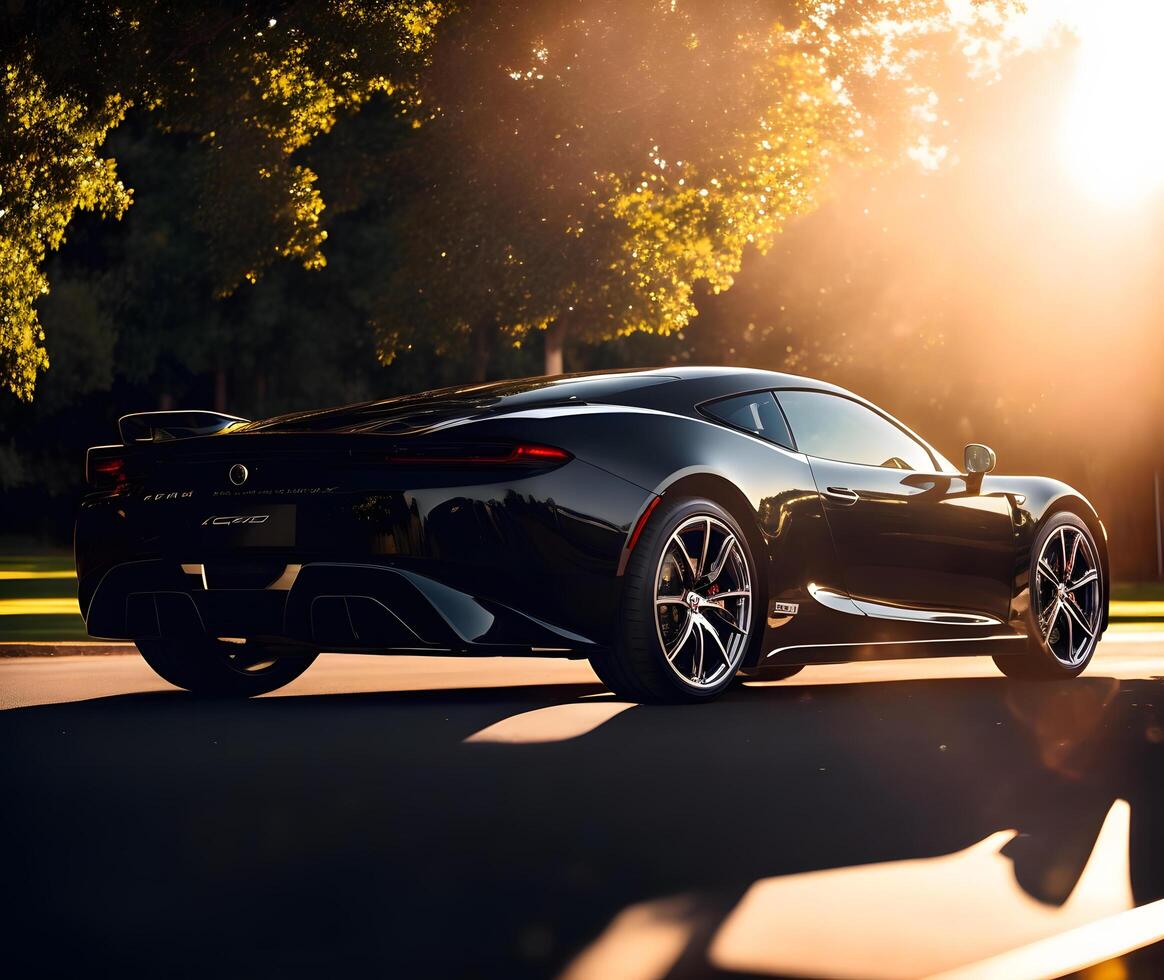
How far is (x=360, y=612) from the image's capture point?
734 cm

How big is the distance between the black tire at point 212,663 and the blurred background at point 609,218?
16072mm

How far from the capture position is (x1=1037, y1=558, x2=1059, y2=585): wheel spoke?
9953mm

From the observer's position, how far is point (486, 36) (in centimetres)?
2441

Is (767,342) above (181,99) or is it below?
below

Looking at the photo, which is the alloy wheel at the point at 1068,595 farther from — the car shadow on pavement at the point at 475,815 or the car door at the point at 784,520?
the car door at the point at 784,520

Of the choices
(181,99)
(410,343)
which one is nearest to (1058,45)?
(410,343)

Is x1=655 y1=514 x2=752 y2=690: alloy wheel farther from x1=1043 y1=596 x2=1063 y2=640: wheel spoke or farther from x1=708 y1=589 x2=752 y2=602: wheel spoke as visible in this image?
x1=1043 y1=596 x2=1063 y2=640: wheel spoke

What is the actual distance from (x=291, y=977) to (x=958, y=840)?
2.22m

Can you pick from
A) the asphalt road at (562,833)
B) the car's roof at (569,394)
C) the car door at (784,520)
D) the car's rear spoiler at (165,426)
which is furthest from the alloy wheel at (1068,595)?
the car's rear spoiler at (165,426)

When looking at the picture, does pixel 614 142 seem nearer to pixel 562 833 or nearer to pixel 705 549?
pixel 705 549

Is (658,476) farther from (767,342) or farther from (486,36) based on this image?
(767,342)

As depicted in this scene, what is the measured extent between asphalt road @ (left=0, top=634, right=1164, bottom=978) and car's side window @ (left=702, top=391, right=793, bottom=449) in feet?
3.85

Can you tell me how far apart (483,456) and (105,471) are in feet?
5.86

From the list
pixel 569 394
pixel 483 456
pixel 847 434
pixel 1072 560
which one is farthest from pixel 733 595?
pixel 1072 560
